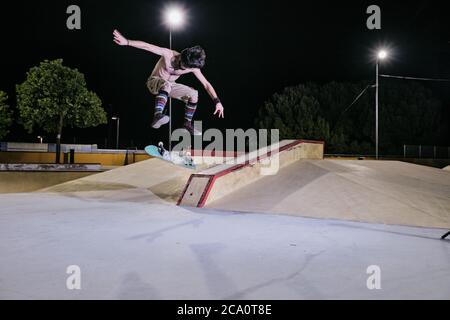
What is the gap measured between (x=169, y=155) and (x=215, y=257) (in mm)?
7200

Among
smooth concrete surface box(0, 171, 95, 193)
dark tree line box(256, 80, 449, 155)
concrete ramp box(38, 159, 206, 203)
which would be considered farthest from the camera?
dark tree line box(256, 80, 449, 155)

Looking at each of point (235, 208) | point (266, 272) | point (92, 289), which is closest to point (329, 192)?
point (235, 208)

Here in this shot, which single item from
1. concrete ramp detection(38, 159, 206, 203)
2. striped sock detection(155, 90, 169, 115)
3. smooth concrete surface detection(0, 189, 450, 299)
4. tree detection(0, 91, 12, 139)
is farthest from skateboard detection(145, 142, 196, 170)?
tree detection(0, 91, 12, 139)

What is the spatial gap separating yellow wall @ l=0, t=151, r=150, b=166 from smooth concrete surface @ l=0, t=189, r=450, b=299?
23.9m

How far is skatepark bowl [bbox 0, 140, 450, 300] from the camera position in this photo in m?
3.44

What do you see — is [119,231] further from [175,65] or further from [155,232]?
[175,65]

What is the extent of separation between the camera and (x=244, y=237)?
5828mm

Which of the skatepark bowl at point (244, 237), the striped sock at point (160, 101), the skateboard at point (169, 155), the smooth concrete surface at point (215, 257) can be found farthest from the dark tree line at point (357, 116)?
the smooth concrete surface at point (215, 257)

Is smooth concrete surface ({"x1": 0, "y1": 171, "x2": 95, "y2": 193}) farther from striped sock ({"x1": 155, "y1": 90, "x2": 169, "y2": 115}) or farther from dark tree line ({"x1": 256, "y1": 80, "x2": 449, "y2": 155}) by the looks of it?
dark tree line ({"x1": 256, "y1": 80, "x2": 449, "y2": 155})

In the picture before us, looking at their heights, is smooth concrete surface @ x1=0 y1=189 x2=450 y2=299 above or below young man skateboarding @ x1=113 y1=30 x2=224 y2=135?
below

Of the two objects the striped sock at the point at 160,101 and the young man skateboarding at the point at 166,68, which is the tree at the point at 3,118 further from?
the striped sock at the point at 160,101

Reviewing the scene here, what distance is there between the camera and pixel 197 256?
179 inches

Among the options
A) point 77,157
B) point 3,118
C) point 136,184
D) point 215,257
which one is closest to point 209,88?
point 136,184
